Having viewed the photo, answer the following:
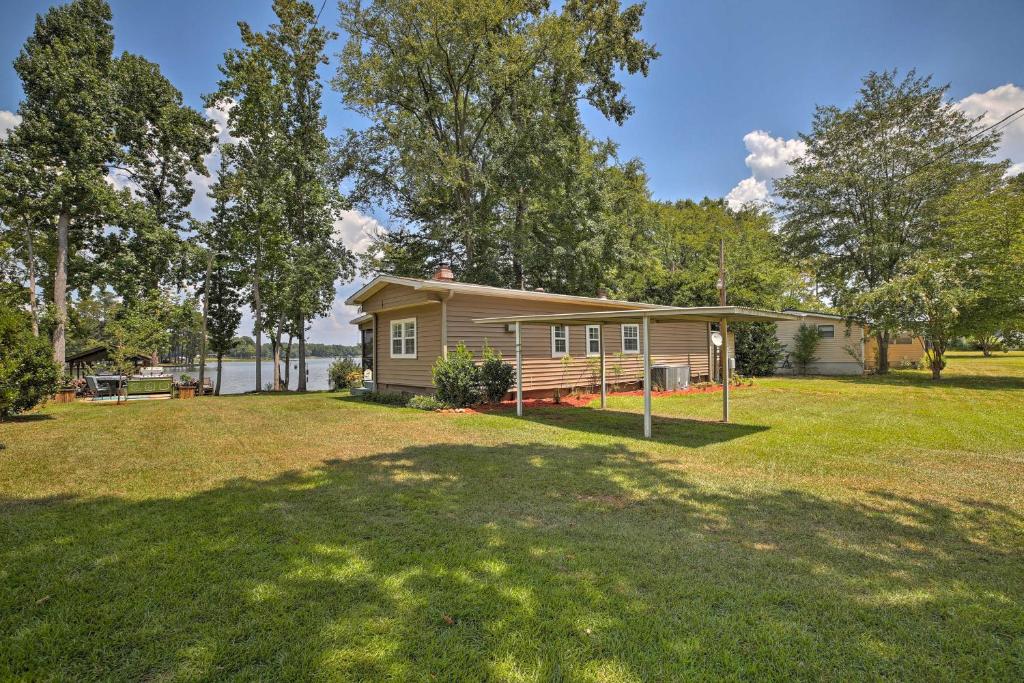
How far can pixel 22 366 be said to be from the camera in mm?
8695

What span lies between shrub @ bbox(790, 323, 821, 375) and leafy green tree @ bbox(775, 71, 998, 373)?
1.77m

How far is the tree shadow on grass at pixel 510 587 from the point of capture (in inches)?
82.3

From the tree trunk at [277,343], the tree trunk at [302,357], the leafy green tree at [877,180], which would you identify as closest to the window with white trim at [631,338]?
the leafy green tree at [877,180]

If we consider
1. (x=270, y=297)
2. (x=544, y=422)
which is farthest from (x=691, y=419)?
(x=270, y=297)

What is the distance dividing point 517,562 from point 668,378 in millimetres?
13239

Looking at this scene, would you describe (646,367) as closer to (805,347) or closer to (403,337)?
(403,337)

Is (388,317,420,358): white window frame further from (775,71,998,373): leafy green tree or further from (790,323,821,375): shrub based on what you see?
(790,323,821,375): shrub

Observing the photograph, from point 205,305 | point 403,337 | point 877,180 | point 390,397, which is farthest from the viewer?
point 877,180

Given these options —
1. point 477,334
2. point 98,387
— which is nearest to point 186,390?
point 98,387

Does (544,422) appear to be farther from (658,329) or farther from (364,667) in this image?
(658,329)

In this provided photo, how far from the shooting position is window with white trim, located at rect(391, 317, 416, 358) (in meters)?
12.9

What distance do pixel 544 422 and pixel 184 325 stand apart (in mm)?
21942

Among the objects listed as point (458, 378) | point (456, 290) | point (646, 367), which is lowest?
point (458, 378)

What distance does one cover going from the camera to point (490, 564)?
119 inches
